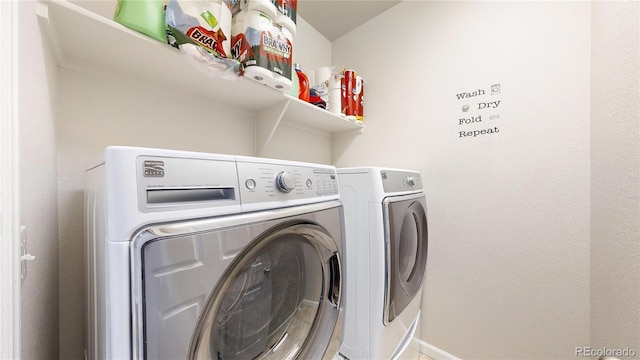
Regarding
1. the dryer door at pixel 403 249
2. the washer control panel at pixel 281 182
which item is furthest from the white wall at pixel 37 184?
the dryer door at pixel 403 249

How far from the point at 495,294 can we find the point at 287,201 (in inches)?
58.1

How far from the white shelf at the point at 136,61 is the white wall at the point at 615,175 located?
1.33 meters

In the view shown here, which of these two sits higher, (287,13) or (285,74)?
(287,13)

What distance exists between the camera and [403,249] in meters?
1.21

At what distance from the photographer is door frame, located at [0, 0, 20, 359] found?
375mm

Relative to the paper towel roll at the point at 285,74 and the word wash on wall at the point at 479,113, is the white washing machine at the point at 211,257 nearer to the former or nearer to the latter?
the paper towel roll at the point at 285,74

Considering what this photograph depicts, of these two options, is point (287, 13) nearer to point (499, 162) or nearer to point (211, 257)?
point (211, 257)

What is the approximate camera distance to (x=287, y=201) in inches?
27.3

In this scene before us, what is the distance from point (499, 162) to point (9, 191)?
1.90 meters

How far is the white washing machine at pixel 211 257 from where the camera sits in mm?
424

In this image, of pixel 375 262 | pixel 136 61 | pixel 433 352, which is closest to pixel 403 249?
pixel 375 262

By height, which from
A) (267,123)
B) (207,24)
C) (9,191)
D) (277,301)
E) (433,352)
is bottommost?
(433,352)

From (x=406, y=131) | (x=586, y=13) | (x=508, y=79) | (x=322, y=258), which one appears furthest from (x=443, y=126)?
(x=322, y=258)

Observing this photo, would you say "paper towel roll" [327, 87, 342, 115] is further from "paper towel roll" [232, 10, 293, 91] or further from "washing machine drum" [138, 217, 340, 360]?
"washing machine drum" [138, 217, 340, 360]
